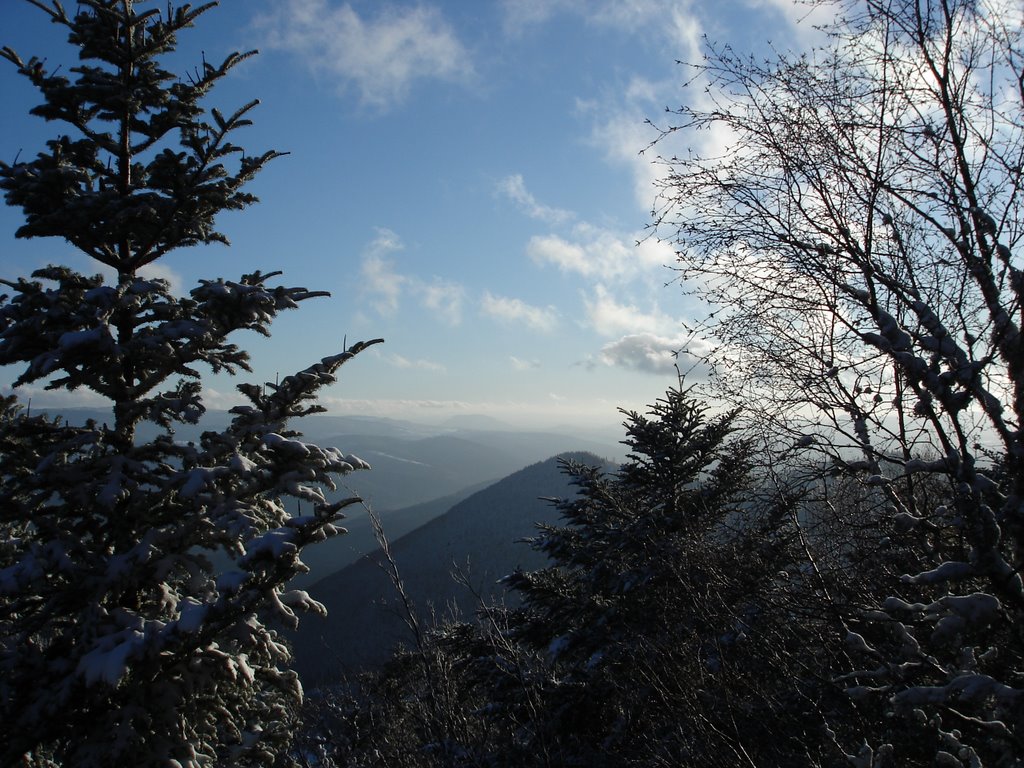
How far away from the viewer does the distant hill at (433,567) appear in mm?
85000

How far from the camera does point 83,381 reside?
601 cm

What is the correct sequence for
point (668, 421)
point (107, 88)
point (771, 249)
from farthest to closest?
point (668, 421) → point (107, 88) → point (771, 249)

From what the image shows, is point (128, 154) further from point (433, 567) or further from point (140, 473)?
point (433, 567)

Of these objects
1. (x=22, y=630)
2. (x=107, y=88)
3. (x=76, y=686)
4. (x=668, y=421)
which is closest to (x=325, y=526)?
(x=76, y=686)

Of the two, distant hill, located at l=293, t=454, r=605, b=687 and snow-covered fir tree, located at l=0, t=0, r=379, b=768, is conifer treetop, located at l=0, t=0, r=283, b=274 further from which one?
distant hill, located at l=293, t=454, r=605, b=687

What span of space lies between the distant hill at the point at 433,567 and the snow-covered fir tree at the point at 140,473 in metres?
73.3

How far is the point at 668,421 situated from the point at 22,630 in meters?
9.70

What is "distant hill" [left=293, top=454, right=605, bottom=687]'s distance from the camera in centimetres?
8500

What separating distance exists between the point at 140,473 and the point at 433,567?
100719 millimetres

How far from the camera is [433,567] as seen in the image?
101 meters

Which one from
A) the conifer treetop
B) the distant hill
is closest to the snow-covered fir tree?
the conifer treetop

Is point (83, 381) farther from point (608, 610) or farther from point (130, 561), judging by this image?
point (608, 610)

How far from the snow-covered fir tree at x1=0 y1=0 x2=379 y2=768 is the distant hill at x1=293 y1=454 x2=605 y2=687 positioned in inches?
2884

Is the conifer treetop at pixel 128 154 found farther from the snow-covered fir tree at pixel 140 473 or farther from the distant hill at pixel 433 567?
the distant hill at pixel 433 567
